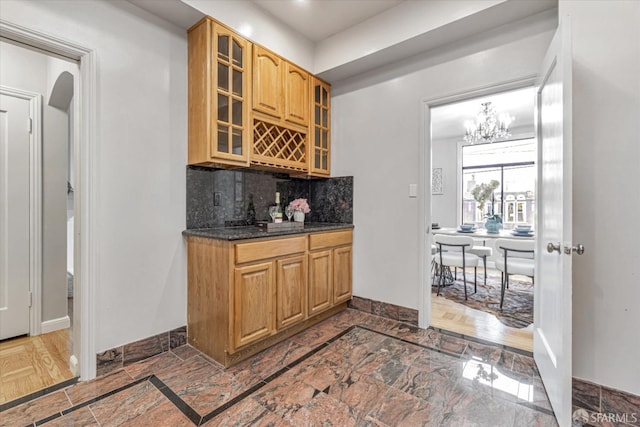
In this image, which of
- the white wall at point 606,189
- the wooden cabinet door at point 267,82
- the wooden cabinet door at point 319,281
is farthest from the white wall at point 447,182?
the wooden cabinet door at point 267,82

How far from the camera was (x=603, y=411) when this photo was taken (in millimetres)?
1607

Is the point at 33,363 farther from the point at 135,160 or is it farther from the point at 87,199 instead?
the point at 135,160

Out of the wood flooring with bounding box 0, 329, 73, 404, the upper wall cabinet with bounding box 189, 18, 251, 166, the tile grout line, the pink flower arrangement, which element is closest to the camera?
the tile grout line

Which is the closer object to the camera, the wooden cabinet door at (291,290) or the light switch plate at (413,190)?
the wooden cabinet door at (291,290)

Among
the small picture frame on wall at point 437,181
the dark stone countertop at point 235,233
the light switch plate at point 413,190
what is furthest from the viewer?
the small picture frame on wall at point 437,181

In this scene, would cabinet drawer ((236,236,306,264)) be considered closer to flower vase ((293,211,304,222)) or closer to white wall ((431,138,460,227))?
flower vase ((293,211,304,222))

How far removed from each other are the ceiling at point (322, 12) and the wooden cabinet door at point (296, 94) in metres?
0.38

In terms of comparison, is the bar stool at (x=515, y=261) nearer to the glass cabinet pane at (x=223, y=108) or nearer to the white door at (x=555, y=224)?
the white door at (x=555, y=224)

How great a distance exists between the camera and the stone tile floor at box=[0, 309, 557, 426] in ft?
4.96

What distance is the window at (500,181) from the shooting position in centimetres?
559

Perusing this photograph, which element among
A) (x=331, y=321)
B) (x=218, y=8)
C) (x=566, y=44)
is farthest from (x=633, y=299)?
(x=218, y=8)

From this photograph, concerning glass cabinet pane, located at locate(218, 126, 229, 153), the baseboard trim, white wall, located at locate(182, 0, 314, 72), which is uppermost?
white wall, located at locate(182, 0, 314, 72)

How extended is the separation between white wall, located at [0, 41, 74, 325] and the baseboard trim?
17 millimetres

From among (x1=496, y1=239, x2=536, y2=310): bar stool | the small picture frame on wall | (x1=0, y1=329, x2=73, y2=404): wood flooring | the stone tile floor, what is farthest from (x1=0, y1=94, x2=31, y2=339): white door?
the small picture frame on wall
